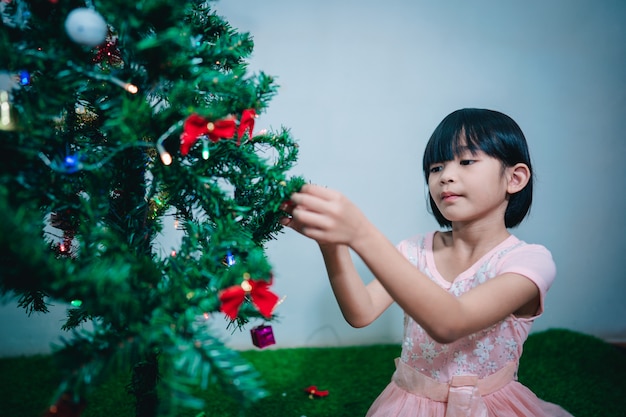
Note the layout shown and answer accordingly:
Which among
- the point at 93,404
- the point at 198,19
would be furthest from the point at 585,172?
the point at 93,404

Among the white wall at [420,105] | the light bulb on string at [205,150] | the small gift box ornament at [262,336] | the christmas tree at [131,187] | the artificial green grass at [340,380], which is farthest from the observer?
the white wall at [420,105]

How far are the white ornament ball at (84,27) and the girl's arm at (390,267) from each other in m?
0.28

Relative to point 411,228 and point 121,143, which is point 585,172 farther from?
point 121,143

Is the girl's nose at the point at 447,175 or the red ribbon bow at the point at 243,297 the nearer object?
the red ribbon bow at the point at 243,297

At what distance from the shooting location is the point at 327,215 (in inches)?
19.1

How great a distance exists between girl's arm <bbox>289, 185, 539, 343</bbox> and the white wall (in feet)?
2.42

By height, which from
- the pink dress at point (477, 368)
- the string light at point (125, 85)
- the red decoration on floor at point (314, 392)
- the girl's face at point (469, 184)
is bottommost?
the red decoration on floor at point (314, 392)

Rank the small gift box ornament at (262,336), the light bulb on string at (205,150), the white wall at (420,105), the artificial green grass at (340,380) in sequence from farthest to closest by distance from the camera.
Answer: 1. the white wall at (420,105)
2. the artificial green grass at (340,380)
3. the small gift box ornament at (262,336)
4. the light bulb on string at (205,150)

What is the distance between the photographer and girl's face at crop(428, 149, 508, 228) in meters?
0.73

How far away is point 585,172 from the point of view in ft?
A: 4.58

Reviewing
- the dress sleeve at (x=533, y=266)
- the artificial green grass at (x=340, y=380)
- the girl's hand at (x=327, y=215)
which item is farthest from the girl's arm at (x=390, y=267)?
the artificial green grass at (x=340, y=380)

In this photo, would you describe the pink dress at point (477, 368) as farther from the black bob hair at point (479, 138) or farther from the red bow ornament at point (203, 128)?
the red bow ornament at point (203, 128)

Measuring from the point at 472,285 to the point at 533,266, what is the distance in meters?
0.12

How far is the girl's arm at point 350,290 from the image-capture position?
662 mm
